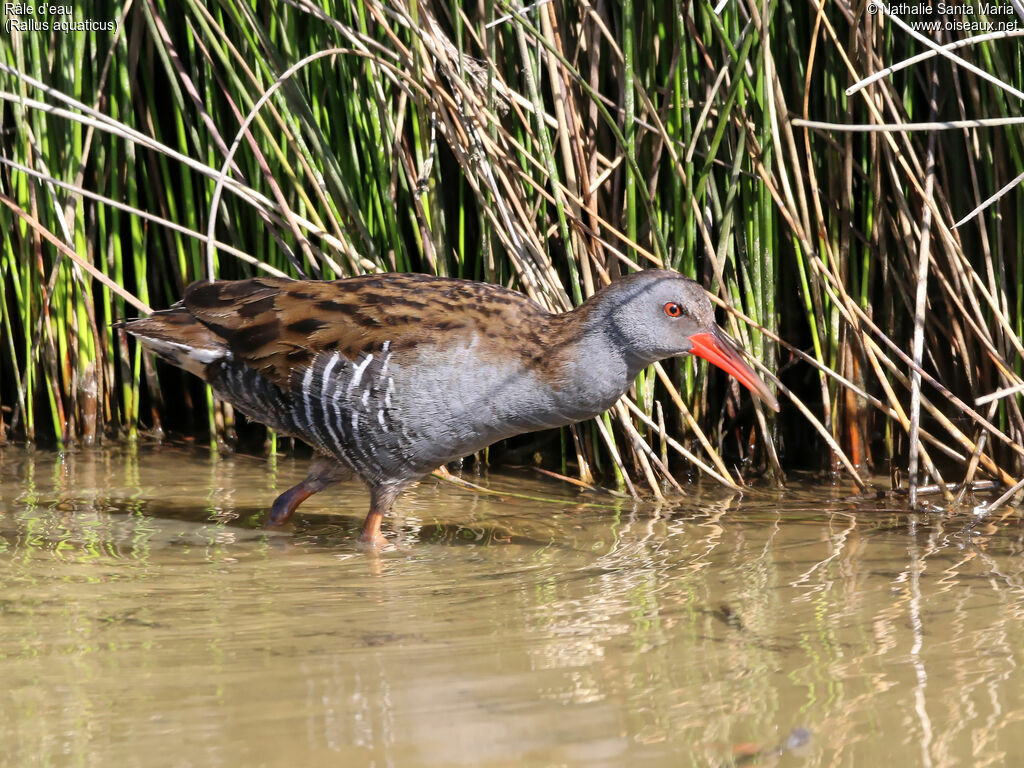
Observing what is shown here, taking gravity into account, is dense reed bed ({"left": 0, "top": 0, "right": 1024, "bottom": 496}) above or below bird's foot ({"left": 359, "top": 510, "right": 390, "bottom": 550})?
above

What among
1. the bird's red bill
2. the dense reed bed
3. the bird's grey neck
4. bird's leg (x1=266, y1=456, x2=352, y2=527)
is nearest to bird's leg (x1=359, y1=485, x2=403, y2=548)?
bird's leg (x1=266, y1=456, x2=352, y2=527)

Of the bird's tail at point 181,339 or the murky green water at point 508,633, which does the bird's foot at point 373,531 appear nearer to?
the murky green water at point 508,633

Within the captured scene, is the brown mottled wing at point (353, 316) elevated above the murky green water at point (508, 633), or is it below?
above

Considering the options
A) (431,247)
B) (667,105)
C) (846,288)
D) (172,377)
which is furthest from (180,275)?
(846,288)

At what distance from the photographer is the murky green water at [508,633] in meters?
2.06

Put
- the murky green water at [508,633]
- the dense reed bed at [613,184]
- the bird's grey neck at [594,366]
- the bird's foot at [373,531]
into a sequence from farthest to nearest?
the dense reed bed at [613,184]
the bird's foot at [373,531]
the bird's grey neck at [594,366]
the murky green water at [508,633]

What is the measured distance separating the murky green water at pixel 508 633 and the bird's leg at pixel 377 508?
6cm

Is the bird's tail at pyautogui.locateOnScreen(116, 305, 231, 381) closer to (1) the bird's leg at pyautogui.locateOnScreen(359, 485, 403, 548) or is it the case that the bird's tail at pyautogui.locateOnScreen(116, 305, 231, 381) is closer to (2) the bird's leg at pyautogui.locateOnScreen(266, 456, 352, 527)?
(2) the bird's leg at pyautogui.locateOnScreen(266, 456, 352, 527)

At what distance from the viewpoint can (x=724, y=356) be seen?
3.37m

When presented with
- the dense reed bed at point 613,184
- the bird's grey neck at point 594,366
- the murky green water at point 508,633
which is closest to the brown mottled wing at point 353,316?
the bird's grey neck at point 594,366

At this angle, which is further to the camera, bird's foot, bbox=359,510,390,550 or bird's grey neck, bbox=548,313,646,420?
bird's foot, bbox=359,510,390,550

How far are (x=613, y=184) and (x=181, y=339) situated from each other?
1.44 metres

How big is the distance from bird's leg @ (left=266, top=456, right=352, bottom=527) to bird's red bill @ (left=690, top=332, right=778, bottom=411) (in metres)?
1.12

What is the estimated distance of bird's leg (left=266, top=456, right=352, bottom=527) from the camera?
12.2 feet
